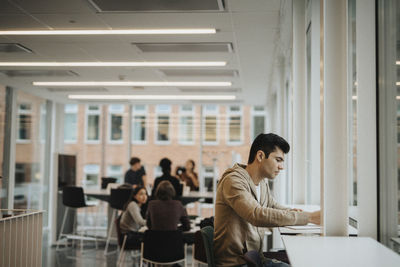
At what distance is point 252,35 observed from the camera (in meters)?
5.79

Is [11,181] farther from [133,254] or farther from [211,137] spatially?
[211,137]

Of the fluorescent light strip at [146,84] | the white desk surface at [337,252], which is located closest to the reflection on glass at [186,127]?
the fluorescent light strip at [146,84]

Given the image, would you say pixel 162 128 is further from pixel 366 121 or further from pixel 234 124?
pixel 366 121

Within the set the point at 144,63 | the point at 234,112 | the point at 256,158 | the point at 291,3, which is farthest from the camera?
the point at 234,112

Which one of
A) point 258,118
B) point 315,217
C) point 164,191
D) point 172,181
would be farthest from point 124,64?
point 258,118

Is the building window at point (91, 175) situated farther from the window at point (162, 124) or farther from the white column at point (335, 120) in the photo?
the white column at point (335, 120)

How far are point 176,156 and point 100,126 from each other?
7.27ft

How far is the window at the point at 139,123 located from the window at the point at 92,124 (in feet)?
3.17

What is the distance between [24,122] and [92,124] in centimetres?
242

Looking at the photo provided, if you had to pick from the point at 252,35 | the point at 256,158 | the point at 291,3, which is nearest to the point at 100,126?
the point at 252,35

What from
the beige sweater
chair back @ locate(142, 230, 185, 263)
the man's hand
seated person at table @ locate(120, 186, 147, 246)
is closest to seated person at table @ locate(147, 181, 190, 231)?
chair back @ locate(142, 230, 185, 263)

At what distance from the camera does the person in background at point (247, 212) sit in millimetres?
2758

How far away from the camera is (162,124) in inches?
497

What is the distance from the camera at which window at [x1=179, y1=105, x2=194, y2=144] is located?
41.4ft
